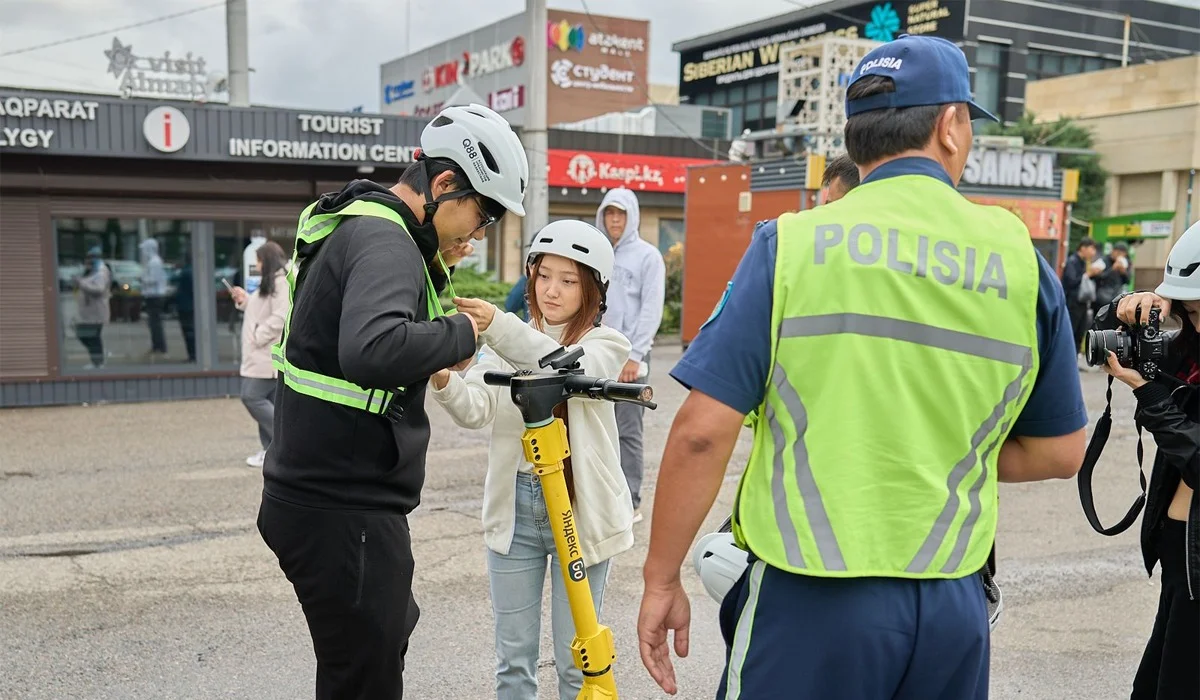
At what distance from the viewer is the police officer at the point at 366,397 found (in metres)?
2.43

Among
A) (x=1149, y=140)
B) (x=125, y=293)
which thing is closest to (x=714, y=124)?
(x=1149, y=140)

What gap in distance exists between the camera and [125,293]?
11625 millimetres

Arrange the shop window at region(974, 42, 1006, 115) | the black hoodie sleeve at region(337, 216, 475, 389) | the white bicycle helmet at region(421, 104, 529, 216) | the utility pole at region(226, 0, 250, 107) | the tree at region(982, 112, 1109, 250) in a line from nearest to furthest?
1. the black hoodie sleeve at region(337, 216, 475, 389)
2. the white bicycle helmet at region(421, 104, 529, 216)
3. the utility pole at region(226, 0, 250, 107)
4. the tree at region(982, 112, 1109, 250)
5. the shop window at region(974, 42, 1006, 115)

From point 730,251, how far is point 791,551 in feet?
48.9

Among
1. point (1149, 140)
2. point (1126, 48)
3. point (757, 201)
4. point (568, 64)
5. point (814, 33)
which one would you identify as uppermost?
point (814, 33)

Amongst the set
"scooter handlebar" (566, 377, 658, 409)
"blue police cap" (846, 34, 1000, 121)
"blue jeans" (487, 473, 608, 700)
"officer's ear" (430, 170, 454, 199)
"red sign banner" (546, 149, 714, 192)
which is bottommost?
"blue jeans" (487, 473, 608, 700)

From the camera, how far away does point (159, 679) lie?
13.5 ft

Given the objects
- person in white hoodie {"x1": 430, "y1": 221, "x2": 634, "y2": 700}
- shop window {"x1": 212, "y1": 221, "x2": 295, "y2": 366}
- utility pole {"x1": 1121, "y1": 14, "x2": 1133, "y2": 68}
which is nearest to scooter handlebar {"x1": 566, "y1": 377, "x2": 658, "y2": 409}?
person in white hoodie {"x1": 430, "y1": 221, "x2": 634, "y2": 700}

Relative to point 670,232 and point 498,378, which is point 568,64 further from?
point 498,378

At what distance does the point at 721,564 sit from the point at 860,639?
0.35 meters

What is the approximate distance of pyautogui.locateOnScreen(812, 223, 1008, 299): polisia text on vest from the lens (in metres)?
1.87

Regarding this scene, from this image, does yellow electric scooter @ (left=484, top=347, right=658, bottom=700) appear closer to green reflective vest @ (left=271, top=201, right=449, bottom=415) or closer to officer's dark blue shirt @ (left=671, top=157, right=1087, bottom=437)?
green reflective vest @ (left=271, top=201, right=449, bottom=415)

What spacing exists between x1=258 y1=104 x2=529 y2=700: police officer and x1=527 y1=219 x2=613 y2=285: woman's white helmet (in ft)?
2.54

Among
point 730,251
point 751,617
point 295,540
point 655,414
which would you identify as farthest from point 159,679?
point 730,251
